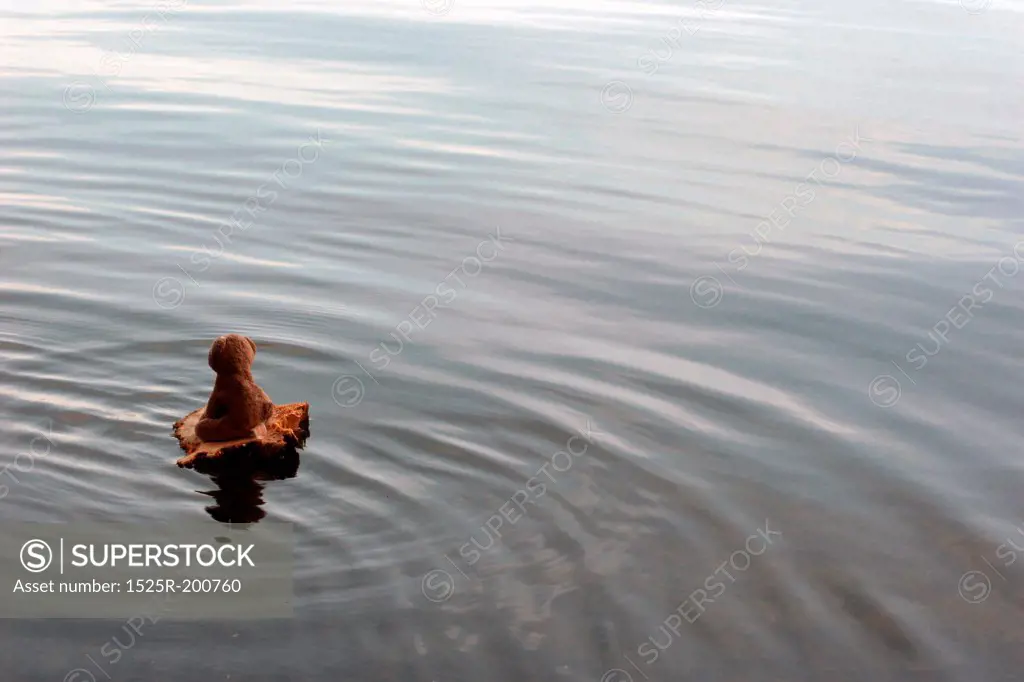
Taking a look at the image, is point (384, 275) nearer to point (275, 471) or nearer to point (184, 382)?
point (184, 382)

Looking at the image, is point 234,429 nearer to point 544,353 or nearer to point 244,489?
point 244,489

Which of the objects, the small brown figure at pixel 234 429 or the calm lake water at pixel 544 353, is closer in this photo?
the calm lake water at pixel 544 353

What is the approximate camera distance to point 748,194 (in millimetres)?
14750

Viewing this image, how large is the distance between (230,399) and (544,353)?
10.1ft

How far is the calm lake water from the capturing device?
6.75m

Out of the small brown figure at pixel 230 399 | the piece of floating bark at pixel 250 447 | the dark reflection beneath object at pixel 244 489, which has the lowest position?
the dark reflection beneath object at pixel 244 489

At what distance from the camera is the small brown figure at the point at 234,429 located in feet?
26.3

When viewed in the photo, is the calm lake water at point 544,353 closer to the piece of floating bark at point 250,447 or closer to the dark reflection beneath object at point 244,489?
the dark reflection beneath object at point 244,489

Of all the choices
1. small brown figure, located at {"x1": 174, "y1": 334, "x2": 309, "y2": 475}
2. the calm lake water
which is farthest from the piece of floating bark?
the calm lake water

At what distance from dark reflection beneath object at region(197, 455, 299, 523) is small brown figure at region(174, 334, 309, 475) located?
0.5 inches

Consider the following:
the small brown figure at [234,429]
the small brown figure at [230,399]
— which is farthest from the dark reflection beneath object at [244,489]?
the small brown figure at [230,399]

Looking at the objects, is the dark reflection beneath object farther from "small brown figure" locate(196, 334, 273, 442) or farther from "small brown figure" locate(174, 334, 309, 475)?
"small brown figure" locate(196, 334, 273, 442)

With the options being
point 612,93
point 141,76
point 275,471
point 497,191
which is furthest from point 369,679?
point 141,76

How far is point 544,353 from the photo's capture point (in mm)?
10289
